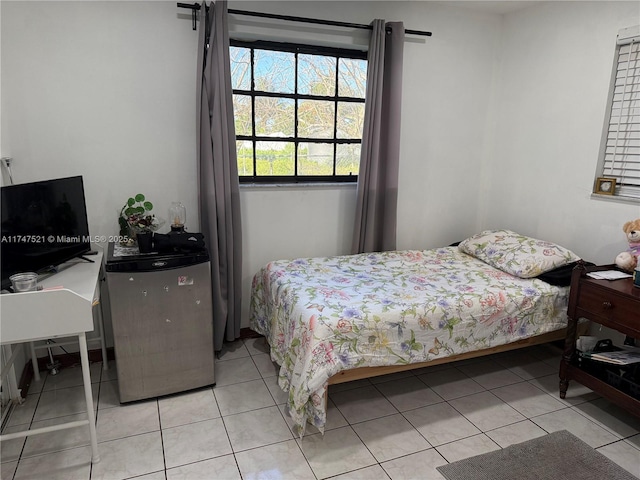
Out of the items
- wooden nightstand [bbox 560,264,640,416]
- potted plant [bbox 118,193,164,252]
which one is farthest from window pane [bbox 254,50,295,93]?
wooden nightstand [bbox 560,264,640,416]

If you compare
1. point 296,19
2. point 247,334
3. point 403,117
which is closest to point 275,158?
point 296,19

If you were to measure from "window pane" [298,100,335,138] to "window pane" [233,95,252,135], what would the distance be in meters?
0.38

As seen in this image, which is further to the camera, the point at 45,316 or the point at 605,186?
the point at 605,186

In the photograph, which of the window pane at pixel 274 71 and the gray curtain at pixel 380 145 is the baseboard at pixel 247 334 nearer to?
the gray curtain at pixel 380 145

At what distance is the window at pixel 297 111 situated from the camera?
9.72 feet

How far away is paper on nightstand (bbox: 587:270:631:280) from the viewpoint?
91.5 inches

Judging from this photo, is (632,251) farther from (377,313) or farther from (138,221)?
(138,221)

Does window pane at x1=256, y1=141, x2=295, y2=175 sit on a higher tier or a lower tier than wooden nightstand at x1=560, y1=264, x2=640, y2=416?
higher

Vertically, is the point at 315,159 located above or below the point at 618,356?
above

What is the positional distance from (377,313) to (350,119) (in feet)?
5.63

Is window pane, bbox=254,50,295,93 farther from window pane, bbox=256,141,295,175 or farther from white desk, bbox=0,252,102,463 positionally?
white desk, bbox=0,252,102,463

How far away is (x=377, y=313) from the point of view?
219cm

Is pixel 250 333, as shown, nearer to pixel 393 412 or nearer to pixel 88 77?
pixel 393 412

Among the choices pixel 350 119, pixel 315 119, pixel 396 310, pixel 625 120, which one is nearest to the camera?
pixel 396 310
